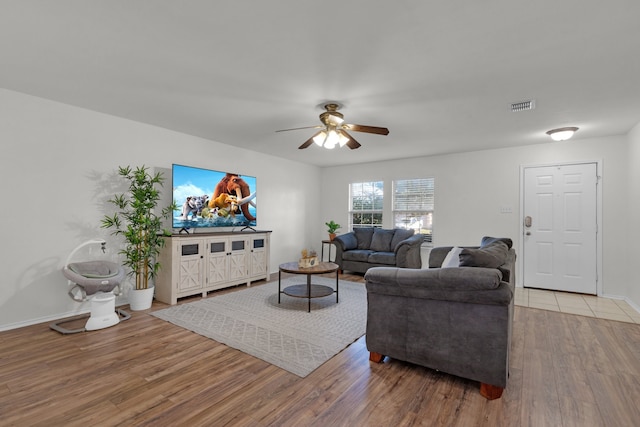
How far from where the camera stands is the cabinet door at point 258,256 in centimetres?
498

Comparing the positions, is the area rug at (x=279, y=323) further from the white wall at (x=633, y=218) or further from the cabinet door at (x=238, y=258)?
the white wall at (x=633, y=218)

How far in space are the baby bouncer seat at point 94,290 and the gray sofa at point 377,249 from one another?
3686mm

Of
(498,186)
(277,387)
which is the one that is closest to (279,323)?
(277,387)

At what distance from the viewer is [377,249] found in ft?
19.7

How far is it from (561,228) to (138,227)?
609cm

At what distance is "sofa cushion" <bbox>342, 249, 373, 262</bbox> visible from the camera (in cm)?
564

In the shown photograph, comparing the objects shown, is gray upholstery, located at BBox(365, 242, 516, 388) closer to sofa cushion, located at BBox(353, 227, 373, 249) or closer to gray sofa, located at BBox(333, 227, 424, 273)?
gray sofa, located at BBox(333, 227, 424, 273)

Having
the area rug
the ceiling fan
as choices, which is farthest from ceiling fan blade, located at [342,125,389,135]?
the area rug

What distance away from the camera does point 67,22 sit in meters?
1.95

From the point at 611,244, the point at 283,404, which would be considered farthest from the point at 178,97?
the point at 611,244

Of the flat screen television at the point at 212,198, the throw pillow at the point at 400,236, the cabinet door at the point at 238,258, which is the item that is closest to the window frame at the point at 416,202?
the throw pillow at the point at 400,236

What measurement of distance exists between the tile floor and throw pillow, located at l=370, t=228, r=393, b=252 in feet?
7.37

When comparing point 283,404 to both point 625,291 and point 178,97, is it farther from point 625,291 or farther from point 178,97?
point 625,291

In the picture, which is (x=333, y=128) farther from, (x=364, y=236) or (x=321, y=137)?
(x=364, y=236)
